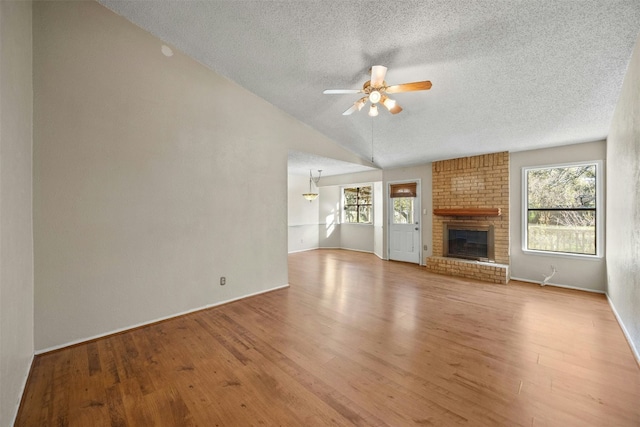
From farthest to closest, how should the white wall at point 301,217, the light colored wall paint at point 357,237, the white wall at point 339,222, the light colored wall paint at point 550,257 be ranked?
1. the white wall at point 301,217
2. the light colored wall paint at point 357,237
3. the white wall at point 339,222
4. the light colored wall paint at point 550,257

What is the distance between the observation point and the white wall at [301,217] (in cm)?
822

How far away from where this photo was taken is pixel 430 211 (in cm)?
619

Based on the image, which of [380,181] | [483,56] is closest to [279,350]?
[483,56]

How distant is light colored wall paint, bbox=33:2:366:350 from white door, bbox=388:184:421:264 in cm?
381

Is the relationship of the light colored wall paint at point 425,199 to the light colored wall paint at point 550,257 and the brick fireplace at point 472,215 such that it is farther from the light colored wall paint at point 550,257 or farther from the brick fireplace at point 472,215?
the light colored wall paint at point 550,257

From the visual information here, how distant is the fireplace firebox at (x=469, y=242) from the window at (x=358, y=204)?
107 inches

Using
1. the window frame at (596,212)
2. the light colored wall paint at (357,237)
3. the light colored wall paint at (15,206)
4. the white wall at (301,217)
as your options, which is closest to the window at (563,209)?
the window frame at (596,212)

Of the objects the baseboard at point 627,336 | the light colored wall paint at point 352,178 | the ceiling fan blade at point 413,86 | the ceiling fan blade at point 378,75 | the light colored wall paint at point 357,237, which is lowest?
the baseboard at point 627,336

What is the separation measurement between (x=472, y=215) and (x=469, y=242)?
2.03ft

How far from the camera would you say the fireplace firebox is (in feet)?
17.3

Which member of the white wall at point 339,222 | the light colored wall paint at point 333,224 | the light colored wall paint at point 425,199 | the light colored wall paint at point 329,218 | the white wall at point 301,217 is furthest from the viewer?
the light colored wall paint at point 329,218

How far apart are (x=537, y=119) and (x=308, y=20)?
132 inches

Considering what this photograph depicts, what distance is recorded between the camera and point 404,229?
6680 mm

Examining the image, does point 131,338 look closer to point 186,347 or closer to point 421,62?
point 186,347
